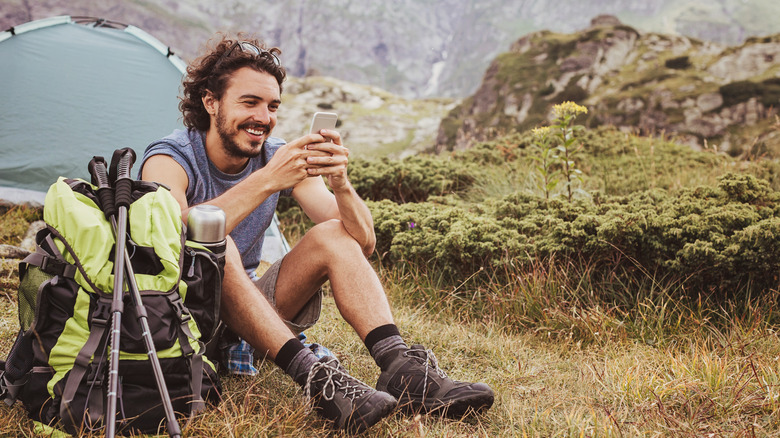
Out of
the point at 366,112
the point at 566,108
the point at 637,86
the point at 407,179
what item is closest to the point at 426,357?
the point at 566,108

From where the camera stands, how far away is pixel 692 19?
188 metres

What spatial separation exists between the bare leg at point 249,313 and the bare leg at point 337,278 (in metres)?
0.32

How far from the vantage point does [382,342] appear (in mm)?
2525

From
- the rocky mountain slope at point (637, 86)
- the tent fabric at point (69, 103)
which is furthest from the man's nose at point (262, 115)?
the rocky mountain slope at point (637, 86)

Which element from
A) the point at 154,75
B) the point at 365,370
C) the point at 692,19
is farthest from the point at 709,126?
the point at 692,19

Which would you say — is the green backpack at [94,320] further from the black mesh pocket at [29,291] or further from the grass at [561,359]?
the grass at [561,359]

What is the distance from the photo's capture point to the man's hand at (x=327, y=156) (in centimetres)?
264

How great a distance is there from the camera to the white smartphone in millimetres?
2591

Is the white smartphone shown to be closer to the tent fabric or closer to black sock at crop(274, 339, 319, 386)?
black sock at crop(274, 339, 319, 386)

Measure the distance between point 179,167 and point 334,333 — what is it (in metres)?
1.44

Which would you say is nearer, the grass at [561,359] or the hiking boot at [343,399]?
the hiking boot at [343,399]

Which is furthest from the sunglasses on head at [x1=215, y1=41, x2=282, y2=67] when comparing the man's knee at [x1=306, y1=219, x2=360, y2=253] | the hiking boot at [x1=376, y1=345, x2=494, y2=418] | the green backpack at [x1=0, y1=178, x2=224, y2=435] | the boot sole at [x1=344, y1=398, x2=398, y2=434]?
the boot sole at [x1=344, y1=398, x2=398, y2=434]

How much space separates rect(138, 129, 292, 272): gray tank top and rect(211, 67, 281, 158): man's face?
0.13 metres

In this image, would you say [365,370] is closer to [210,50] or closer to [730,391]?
[730,391]
